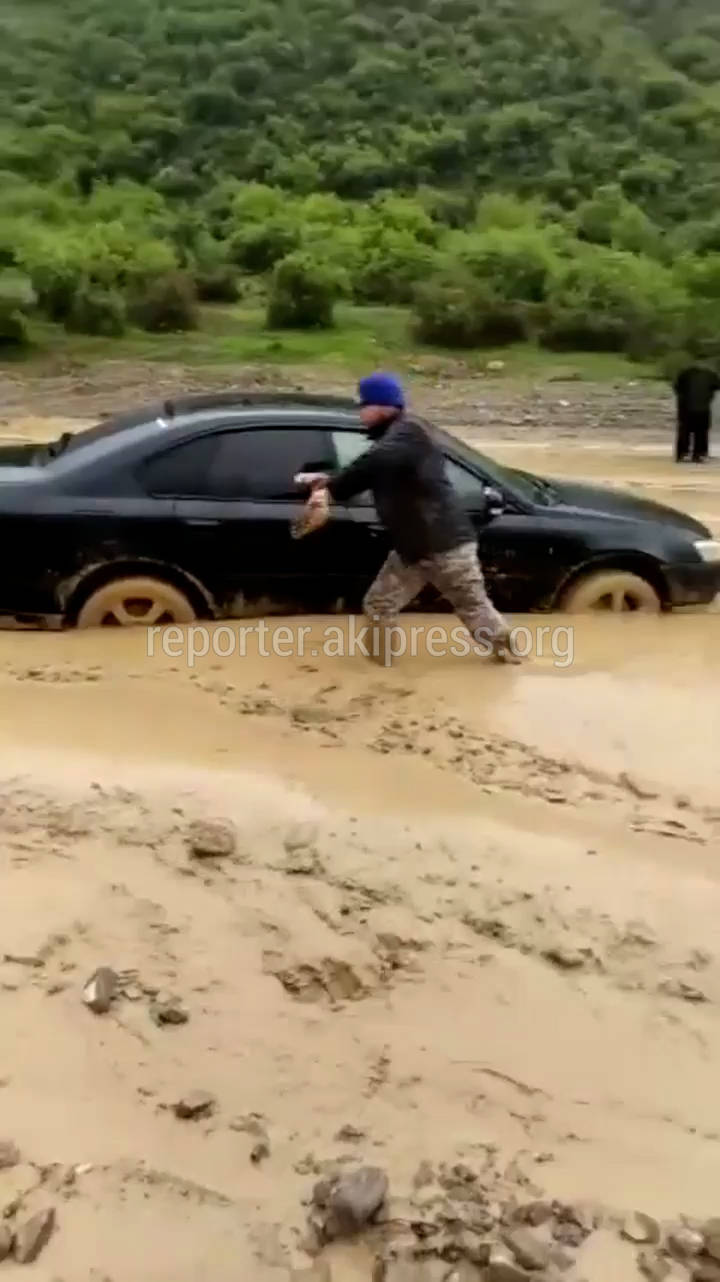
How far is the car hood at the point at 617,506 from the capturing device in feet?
25.1

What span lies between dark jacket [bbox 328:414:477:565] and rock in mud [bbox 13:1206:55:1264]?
3.82 meters

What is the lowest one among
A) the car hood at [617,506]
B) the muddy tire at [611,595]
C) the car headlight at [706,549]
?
the muddy tire at [611,595]

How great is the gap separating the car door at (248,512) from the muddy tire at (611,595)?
1.29 meters

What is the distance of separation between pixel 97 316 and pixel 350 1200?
22.4 m

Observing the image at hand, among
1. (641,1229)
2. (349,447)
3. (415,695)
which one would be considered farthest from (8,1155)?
(349,447)

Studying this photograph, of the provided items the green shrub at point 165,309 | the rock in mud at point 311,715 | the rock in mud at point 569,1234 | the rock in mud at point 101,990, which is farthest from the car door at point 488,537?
the green shrub at point 165,309

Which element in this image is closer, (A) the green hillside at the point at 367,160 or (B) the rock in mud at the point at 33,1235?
(B) the rock in mud at the point at 33,1235

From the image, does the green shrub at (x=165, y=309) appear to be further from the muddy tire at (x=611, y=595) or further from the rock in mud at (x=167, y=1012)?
the rock in mud at (x=167, y=1012)

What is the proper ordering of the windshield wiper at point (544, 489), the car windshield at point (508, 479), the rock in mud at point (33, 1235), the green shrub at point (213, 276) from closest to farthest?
the rock in mud at point (33, 1235) < the car windshield at point (508, 479) < the windshield wiper at point (544, 489) < the green shrub at point (213, 276)

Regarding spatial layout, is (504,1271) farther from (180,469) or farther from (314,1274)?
(180,469)

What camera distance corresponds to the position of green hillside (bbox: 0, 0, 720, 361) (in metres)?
26.2

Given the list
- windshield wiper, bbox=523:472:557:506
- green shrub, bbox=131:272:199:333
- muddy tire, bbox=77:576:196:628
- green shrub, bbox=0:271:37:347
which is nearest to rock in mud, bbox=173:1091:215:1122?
muddy tire, bbox=77:576:196:628

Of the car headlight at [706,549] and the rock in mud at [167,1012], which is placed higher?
the car headlight at [706,549]

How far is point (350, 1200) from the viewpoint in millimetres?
3486
